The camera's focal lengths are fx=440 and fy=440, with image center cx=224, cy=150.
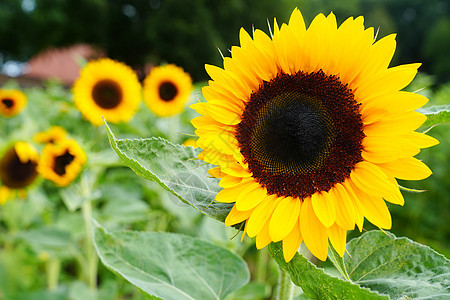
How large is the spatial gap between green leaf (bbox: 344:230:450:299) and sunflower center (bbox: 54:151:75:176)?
3.98 feet

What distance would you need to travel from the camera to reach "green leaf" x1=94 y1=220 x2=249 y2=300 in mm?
768

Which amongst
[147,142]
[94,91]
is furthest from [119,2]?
[147,142]

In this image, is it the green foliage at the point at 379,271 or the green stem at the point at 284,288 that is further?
the green stem at the point at 284,288

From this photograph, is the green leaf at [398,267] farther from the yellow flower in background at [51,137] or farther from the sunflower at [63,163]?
the yellow flower in background at [51,137]

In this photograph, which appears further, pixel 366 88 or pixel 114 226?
pixel 114 226

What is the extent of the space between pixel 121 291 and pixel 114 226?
0.29m

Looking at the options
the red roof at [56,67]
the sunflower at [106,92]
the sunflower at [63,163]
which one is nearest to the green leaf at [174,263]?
the sunflower at [63,163]

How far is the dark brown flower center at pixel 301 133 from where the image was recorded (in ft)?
2.14

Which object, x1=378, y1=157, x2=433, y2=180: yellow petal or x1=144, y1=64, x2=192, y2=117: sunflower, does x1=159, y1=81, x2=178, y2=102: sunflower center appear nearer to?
x1=144, y1=64, x2=192, y2=117: sunflower

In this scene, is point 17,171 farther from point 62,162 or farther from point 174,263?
point 174,263

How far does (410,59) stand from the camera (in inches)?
1177

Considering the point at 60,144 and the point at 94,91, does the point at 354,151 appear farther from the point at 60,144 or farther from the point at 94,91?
the point at 94,91

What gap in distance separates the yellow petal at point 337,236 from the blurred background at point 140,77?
237mm

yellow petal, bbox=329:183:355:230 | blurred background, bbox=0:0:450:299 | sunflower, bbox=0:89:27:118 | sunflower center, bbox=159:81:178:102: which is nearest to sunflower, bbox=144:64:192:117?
sunflower center, bbox=159:81:178:102
